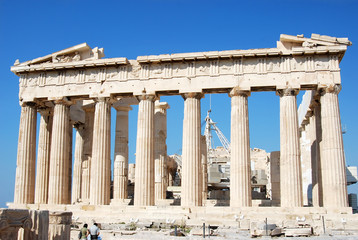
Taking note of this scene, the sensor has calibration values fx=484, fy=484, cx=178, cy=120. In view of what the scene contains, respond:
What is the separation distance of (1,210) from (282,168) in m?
19.6

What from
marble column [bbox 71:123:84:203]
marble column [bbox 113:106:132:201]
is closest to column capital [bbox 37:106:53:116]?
marble column [bbox 71:123:84:203]

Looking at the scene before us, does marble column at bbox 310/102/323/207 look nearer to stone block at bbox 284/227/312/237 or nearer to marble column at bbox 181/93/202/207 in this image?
marble column at bbox 181/93/202/207

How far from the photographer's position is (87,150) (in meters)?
39.8

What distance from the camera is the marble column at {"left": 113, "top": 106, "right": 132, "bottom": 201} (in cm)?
3812

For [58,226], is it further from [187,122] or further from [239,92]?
[239,92]

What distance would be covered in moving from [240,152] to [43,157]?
14.5m

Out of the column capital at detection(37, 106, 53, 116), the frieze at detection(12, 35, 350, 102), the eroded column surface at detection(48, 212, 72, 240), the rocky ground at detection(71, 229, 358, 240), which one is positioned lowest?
the rocky ground at detection(71, 229, 358, 240)

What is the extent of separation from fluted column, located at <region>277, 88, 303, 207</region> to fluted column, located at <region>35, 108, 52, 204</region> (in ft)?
54.4

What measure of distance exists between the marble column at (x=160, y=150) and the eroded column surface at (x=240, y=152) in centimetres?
918

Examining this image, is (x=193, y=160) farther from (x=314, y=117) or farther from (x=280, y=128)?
(x=314, y=117)

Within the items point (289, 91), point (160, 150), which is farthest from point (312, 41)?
point (160, 150)

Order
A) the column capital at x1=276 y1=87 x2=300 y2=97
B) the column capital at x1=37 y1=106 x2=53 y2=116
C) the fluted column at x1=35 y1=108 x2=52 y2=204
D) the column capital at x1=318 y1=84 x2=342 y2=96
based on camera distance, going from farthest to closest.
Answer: the column capital at x1=37 y1=106 x2=53 y2=116 → the fluted column at x1=35 y1=108 x2=52 y2=204 → the column capital at x1=276 y1=87 x2=300 y2=97 → the column capital at x1=318 y1=84 x2=342 y2=96

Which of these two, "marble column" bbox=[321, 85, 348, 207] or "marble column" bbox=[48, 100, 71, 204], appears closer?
"marble column" bbox=[321, 85, 348, 207]

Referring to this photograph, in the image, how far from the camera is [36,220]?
53.0 feet
